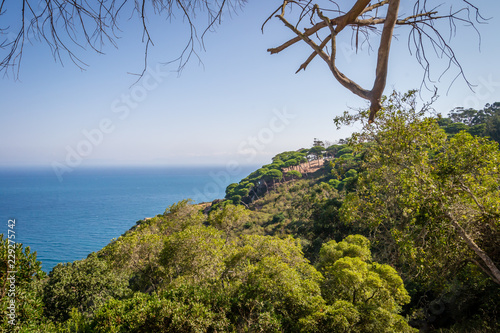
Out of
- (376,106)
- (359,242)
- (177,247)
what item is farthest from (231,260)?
(376,106)

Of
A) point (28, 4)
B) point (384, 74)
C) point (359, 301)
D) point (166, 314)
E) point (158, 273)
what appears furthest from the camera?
point (158, 273)

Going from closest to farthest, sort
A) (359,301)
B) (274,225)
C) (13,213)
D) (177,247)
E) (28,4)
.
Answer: (28,4) → (359,301) → (177,247) → (274,225) → (13,213)

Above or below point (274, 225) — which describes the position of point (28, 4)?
above

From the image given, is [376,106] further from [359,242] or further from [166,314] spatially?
[359,242]

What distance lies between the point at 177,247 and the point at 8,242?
5.20 m

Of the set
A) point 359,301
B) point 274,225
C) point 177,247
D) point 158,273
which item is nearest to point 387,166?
point 359,301

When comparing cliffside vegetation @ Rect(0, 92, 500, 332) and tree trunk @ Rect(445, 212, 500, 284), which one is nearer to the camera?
tree trunk @ Rect(445, 212, 500, 284)

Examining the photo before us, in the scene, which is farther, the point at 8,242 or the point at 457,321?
the point at 457,321

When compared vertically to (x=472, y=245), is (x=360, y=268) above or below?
below

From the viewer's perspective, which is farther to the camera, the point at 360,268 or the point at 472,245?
the point at 360,268

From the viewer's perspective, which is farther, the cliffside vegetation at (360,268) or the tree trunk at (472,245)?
the cliffside vegetation at (360,268)

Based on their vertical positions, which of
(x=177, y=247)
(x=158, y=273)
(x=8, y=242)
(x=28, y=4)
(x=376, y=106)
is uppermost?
(x=28, y=4)

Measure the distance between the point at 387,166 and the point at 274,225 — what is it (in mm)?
23763

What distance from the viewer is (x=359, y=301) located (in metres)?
6.46
